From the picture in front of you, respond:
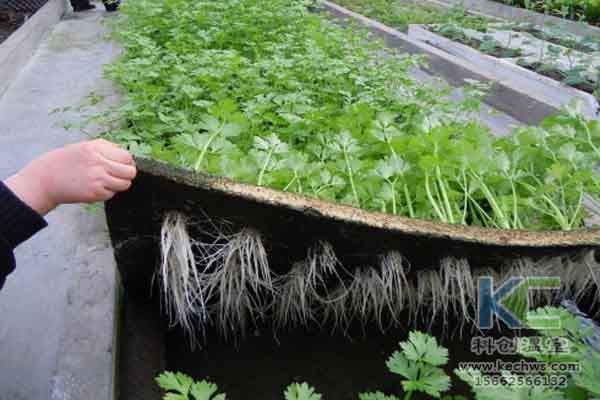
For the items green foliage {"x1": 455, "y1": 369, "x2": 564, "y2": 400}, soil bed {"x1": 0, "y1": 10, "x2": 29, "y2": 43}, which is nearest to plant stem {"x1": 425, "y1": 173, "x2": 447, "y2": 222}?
green foliage {"x1": 455, "y1": 369, "x2": 564, "y2": 400}

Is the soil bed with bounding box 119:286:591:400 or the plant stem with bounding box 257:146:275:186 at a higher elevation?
the plant stem with bounding box 257:146:275:186

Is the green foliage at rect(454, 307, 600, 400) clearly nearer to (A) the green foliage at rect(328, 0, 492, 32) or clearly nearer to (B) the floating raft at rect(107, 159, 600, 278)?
(B) the floating raft at rect(107, 159, 600, 278)

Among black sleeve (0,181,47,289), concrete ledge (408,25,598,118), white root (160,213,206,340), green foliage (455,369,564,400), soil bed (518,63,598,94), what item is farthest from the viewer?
soil bed (518,63,598,94)

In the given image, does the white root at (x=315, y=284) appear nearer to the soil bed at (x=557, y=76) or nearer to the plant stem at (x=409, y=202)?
the plant stem at (x=409, y=202)

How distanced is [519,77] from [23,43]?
399 cm

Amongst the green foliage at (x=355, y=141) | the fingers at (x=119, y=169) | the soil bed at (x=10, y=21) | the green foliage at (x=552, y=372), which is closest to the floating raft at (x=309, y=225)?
the fingers at (x=119, y=169)

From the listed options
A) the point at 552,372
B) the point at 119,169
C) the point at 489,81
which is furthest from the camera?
the point at 489,81

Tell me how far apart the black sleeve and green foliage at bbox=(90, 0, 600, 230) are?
12.9 inches

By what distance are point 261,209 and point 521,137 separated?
2.93 ft

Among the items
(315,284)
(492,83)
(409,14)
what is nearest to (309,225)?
(315,284)

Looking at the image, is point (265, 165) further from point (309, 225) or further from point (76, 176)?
point (76, 176)

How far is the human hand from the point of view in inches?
37.1

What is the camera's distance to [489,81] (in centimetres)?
299

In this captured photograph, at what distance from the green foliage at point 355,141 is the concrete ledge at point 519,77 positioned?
99cm
